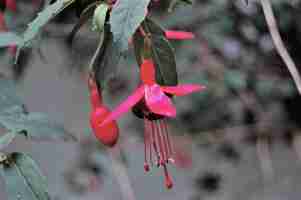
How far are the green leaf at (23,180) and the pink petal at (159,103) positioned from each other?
0.17 meters

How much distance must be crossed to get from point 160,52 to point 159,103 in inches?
3.4

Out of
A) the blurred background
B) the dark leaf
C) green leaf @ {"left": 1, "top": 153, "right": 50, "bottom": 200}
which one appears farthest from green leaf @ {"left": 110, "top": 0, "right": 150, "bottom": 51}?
the blurred background

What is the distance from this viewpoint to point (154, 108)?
0.80m

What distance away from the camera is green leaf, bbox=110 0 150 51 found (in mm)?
753

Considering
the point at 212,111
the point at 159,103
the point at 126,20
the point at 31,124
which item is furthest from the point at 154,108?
the point at 212,111

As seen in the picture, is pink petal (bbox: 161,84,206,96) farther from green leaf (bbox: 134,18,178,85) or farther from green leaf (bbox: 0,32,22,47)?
green leaf (bbox: 0,32,22,47)

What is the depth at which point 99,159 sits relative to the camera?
2104mm

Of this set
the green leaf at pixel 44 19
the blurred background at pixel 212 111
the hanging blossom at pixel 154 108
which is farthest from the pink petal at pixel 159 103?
the blurred background at pixel 212 111

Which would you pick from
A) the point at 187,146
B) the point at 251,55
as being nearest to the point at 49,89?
the point at 187,146

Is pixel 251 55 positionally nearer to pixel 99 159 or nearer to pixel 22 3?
pixel 99 159

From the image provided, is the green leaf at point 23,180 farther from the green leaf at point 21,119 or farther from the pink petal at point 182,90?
the pink petal at point 182,90

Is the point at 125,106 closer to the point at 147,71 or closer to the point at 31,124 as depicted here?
the point at 147,71

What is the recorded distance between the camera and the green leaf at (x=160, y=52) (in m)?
0.84

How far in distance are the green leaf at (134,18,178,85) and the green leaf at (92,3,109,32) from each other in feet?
0.22
